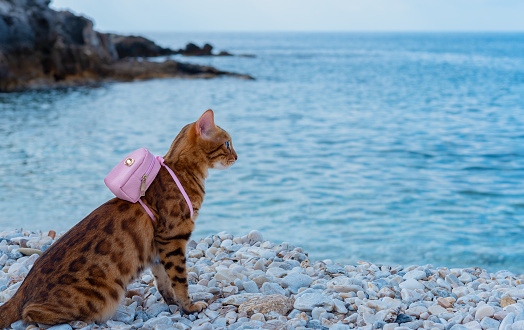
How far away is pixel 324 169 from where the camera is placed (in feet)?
36.1

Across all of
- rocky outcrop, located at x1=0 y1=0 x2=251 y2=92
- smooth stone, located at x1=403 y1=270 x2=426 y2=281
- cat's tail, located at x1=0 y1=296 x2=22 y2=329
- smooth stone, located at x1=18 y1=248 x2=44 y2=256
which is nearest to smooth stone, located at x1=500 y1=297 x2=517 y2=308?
smooth stone, located at x1=403 y1=270 x2=426 y2=281

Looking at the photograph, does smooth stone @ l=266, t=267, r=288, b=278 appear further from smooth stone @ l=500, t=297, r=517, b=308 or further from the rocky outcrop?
the rocky outcrop

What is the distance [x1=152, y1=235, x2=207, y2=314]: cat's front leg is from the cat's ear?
28.8 inches

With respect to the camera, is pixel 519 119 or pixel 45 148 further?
pixel 519 119

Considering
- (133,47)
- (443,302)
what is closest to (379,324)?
(443,302)

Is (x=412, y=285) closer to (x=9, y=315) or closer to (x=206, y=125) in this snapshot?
(x=206, y=125)

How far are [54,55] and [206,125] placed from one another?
29.1 m

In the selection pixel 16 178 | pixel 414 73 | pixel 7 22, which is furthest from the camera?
pixel 414 73

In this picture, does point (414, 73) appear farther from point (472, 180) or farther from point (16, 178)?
point (16, 178)

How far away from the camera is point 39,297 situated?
10.3 feet

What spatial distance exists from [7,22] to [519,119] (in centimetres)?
2577

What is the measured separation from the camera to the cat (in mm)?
3162

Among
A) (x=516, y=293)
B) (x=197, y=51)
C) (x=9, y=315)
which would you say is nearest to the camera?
(x=9, y=315)

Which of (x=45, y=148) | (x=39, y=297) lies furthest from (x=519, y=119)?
(x=39, y=297)
